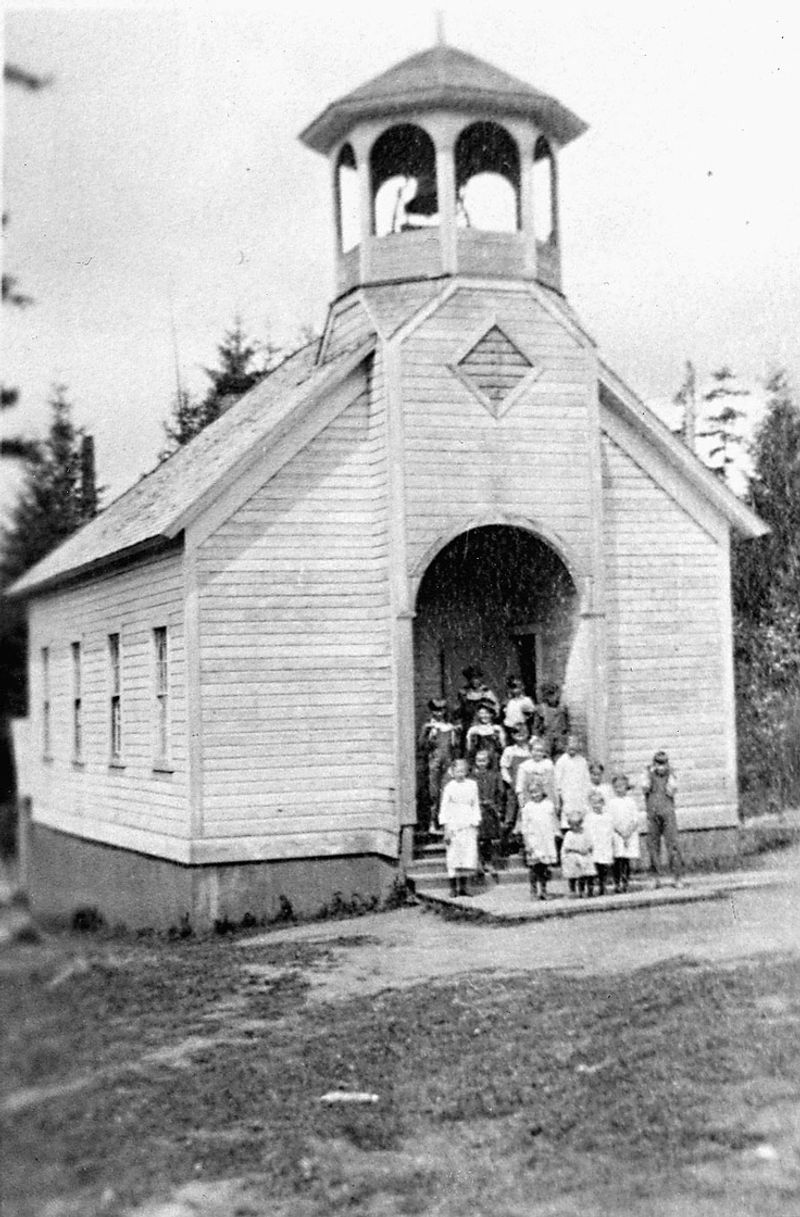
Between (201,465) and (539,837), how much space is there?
6.79 meters

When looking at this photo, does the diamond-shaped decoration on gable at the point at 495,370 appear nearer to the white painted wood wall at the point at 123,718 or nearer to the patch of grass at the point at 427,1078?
the white painted wood wall at the point at 123,718

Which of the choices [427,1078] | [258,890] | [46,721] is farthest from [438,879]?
[46,721]

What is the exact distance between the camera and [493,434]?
15.6m

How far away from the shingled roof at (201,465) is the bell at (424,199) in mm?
2369

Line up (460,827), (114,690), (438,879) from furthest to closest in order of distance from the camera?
1. (114,690)
2. (438,879)
3. (460,827)

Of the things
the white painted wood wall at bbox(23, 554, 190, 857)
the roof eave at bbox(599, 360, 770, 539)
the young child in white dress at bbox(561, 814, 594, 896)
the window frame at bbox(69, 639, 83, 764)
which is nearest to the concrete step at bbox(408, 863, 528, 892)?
the young child in white dress at bbox(561, 814, 594, 896)

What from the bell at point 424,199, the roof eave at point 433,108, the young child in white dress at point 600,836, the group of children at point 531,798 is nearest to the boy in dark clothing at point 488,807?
the group of children at point 531,798

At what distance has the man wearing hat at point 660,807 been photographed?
15.2m

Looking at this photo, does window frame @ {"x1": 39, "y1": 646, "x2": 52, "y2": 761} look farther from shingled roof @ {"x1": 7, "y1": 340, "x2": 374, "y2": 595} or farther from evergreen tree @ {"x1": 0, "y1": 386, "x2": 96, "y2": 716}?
evergreen tree @ {"x1": 0, "y1": 386, "x2": 96, "y2": 716}

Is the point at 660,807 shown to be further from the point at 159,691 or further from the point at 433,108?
the point at 433,108

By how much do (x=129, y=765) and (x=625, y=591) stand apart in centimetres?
668

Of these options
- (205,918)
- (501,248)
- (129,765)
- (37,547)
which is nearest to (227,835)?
(205,918)

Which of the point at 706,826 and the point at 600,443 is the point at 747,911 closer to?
the point at 706,826

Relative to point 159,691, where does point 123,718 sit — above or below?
below
